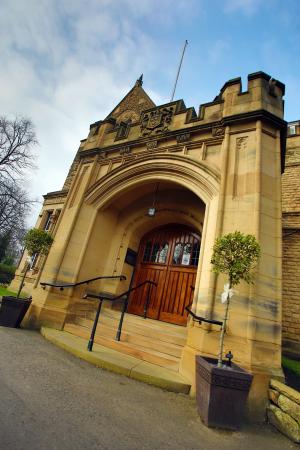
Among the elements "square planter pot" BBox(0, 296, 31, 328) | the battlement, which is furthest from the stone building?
"square planter pot" BBox(0, 296, 31, 328)

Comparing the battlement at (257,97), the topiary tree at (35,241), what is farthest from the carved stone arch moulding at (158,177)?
the topiary tree at (35,241)

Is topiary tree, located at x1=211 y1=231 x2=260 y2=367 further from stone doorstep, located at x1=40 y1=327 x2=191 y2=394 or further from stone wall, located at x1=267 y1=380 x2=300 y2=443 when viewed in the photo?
stone doorstep, located at x1=40 y1=327 x2=191 y2=394

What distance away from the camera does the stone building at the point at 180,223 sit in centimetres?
372

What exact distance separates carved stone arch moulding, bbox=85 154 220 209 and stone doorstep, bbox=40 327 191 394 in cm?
334

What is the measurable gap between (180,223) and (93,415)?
5.65 metres

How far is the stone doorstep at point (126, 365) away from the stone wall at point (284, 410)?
1.11 meters

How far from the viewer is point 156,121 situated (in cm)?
694

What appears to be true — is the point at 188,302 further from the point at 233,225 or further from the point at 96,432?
the point at 96,432

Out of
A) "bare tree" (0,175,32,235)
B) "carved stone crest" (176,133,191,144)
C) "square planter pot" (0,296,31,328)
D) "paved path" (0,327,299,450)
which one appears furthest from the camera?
"bare tree" (0,175,32,235)

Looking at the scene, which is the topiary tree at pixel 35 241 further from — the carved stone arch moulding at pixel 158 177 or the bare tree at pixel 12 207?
the bare tree at pixel 12 207

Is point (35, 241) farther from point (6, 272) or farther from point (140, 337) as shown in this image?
point (6, 272)

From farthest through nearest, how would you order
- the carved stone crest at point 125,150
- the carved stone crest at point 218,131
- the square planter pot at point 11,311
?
the carved stone crest at point 125,150
the carved stone crest at point 218,131
the square planter pot at point 11,311

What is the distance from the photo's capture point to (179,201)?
7094mm

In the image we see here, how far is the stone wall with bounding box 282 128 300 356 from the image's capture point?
6949mm
